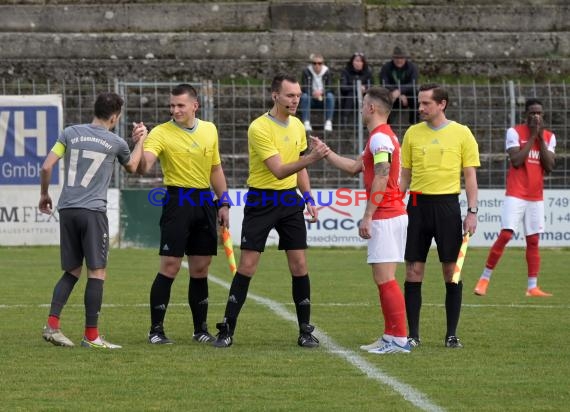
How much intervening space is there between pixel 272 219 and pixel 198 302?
1.02 metres

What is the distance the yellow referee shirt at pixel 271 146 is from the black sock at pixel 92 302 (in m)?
1.48

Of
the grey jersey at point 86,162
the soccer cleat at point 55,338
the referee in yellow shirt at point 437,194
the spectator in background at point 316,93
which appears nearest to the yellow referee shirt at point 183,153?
the grey jersey at point 86,162

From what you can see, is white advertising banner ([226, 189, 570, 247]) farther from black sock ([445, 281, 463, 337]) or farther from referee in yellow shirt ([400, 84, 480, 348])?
black sock ([445, 281, 463, 337])

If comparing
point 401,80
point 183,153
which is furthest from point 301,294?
point 401,80

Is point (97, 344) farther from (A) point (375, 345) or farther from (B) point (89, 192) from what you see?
(A) point (375, 345)

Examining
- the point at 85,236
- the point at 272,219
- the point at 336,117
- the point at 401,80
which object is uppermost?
the point at 401,80

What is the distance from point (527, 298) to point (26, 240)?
10.6 m

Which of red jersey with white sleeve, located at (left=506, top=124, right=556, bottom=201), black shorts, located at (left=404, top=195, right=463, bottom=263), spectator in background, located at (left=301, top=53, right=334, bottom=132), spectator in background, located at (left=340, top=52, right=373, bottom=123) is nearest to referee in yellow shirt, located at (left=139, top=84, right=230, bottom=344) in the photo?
black shorts, located at (left=404, top=195, right=463, bottom=263)

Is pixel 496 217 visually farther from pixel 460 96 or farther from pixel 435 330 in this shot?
pixel 435 330

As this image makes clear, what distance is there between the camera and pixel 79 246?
10.0 metres

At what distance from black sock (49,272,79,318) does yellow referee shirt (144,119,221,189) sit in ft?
3.63

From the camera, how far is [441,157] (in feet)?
33.5

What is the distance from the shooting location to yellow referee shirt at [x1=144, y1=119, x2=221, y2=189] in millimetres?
10312

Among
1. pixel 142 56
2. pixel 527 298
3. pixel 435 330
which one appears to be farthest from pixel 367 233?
pixel 142 56
